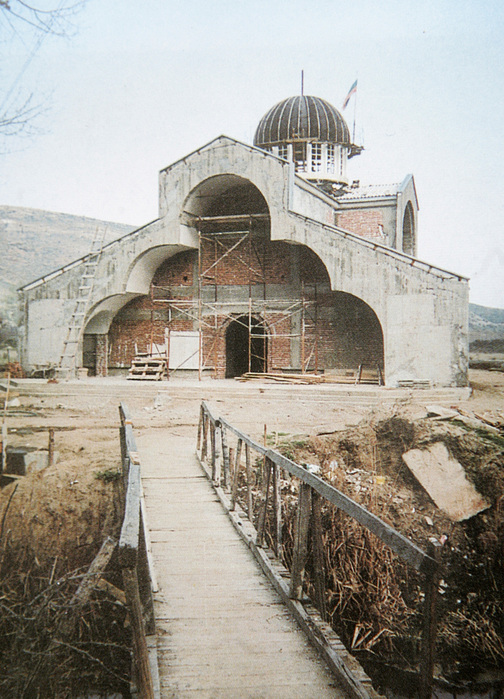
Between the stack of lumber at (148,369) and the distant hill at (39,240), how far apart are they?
91.8 feet

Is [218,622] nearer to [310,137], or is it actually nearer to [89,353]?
[89,353]

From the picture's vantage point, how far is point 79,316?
20.8 metres

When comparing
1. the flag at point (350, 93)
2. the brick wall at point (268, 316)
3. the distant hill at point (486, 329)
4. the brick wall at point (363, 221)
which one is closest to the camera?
the brick wall at point (268, 316)

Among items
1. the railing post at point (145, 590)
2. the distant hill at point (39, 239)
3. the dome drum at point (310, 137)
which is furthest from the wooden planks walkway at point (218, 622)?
the distant hill at point (39, 239)

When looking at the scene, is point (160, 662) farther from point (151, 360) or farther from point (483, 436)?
point (151, 360)

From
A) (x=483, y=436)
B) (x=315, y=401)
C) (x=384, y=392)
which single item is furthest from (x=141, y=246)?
(x=483, y=436)

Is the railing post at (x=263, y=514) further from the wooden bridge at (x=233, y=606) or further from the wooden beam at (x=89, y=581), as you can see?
the wooden beam at (x=89, y=581)

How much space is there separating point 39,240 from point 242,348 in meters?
42.2

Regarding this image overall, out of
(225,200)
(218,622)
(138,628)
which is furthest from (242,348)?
(138,628)

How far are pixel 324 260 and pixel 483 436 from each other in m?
8.24

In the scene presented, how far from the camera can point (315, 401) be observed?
16578 mm

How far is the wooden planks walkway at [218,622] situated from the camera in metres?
3.80

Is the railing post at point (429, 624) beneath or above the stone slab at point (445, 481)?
above

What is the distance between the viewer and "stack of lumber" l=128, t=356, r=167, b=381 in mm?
20016
